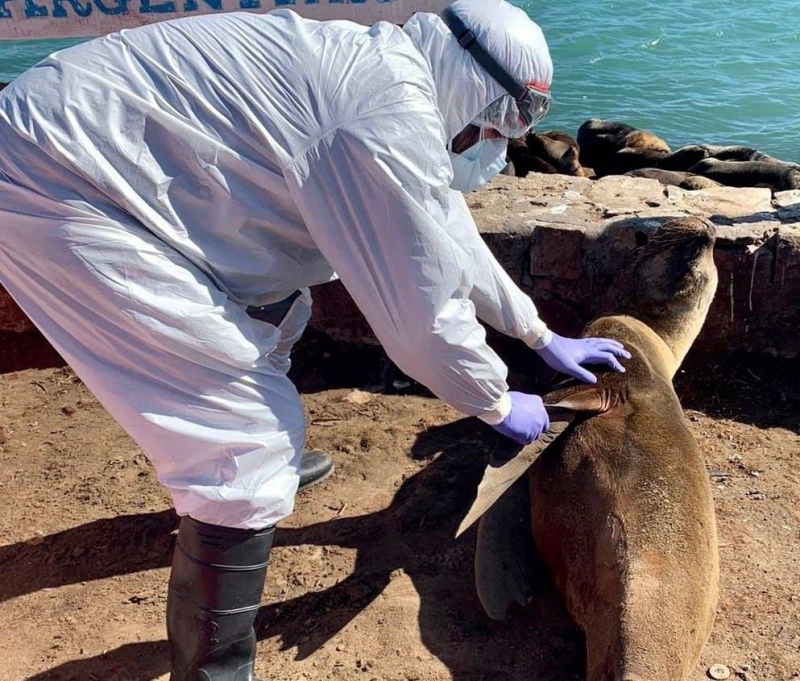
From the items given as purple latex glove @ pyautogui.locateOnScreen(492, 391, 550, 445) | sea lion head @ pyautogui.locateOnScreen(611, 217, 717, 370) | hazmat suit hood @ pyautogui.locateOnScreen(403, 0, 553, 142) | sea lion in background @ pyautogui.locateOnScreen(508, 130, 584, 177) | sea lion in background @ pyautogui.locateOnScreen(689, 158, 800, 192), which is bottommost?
sea lion in background @ pyautogui.locateOnScreen(508, 130, 584, 177)

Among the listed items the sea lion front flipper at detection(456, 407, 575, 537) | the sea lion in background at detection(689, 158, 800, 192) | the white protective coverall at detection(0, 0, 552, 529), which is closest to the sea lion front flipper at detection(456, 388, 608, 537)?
the sea lion front flipper at detection(456, 407, 575, 537)

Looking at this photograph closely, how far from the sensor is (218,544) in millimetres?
2943

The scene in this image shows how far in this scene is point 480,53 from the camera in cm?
284

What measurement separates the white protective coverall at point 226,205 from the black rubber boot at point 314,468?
63.7 inches

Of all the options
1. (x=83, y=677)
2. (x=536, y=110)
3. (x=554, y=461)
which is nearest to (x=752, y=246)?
(x=554, y=461)

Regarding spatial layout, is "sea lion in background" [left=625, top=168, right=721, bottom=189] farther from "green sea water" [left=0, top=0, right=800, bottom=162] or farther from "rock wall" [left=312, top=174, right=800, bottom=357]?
"green sea water" [left=0, top=0, right=800, bottom=162]

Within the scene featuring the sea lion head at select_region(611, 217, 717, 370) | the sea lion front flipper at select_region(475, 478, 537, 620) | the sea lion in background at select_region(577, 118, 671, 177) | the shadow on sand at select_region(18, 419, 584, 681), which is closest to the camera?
the shadow on sand at select_region(18, 419, 584, 681)

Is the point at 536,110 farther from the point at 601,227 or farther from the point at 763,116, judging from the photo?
the point at 763,116

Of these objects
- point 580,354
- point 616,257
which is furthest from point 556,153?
point 580,354

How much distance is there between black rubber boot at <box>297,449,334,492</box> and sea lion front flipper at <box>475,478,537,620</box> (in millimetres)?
1007

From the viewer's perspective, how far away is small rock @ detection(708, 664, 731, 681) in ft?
11.1

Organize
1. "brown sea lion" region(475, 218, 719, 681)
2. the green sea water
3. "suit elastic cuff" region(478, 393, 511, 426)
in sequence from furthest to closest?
1. the green sea water
2. "brown sea lion" region(475, 218, 719, 681)
3. "suit elastic cuff" region(478, 393, 511, 426)

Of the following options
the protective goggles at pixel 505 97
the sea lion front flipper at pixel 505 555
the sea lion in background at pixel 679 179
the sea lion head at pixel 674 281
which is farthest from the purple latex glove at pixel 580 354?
the sea lion in background at pixel 679 179

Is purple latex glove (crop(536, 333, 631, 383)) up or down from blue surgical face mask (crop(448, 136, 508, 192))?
down
